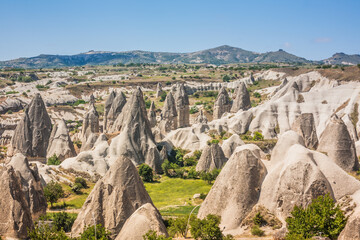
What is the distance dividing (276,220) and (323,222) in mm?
3496

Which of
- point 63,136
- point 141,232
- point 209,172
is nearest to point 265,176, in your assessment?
point 141,232

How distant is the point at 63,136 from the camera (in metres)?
59.3

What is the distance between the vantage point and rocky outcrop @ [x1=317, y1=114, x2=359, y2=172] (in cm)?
3775

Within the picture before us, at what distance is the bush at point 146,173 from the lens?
52375 millimetres

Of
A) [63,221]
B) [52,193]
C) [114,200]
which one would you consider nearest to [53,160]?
[52,193]

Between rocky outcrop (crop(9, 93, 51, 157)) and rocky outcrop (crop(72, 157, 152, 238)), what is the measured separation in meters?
42.8

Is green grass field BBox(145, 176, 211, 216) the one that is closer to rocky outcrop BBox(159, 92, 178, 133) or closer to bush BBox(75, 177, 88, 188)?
bush BBox(75, 177, 88, 188)

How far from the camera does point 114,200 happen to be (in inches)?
841

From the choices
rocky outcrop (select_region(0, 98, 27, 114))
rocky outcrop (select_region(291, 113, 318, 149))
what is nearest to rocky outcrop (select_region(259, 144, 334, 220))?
rocky outcrop (select_region(291, 113, 318, 149))

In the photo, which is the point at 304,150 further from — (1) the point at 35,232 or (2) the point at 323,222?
(1) the point at 35,232

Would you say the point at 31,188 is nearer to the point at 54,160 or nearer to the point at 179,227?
the point at 179,227

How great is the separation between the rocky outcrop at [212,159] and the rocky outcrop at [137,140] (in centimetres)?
732

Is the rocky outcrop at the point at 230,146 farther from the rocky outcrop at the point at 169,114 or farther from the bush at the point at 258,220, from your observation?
the bush at the point at 258,220

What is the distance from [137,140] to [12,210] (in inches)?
1471
